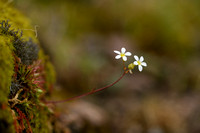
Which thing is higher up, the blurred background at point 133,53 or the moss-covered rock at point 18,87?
the blurred background at point 133,53

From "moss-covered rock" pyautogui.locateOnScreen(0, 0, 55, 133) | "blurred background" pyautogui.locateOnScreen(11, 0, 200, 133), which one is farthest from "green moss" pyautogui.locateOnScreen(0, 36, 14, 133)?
"blurred background" pyautogui.locateOnScreen(11, 0, 200, 133)

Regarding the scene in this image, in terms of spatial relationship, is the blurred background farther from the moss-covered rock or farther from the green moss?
the green moss

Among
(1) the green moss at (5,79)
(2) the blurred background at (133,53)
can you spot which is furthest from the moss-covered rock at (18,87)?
(2) the blurred background at (133,53)

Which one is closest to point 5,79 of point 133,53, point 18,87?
point 18,87

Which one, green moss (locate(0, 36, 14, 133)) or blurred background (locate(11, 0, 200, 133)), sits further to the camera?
blurred background (locate(11, 0, 200, 133))

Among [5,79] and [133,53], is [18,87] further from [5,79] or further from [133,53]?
[133,53]

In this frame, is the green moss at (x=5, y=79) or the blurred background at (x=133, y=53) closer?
the green moss at (x=5, y=79)

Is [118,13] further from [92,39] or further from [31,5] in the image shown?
[31,5]

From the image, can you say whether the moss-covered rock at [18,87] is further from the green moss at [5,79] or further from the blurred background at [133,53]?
the blurred background at [133,53]
